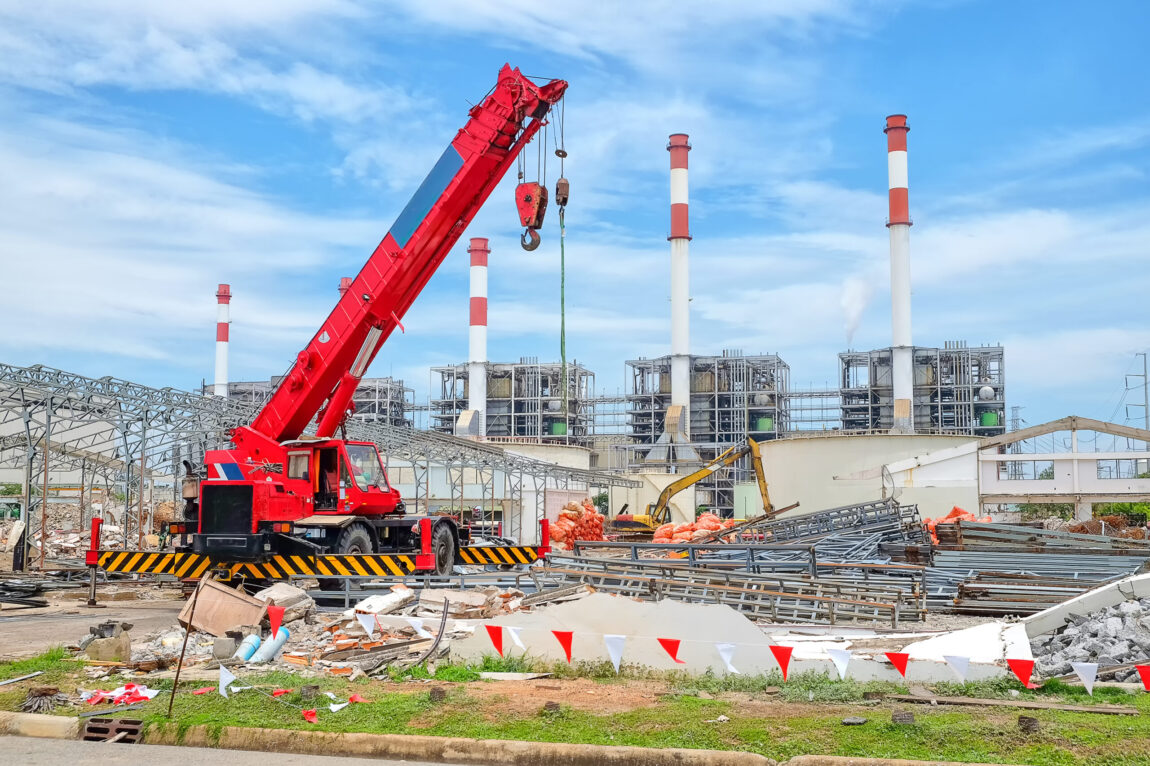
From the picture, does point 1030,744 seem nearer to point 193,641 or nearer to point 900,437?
point 193,641

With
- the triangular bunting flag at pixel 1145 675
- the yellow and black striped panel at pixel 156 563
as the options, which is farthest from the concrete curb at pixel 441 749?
the yellow and black striped panel at pixel 156 563

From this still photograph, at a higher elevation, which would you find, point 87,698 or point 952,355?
point 952,355

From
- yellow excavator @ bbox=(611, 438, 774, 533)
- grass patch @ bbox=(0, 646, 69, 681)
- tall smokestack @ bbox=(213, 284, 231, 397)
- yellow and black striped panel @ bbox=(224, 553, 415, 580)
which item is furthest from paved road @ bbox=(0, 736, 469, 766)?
tall smokestack @ bbox=(213, 284, 231, 397)

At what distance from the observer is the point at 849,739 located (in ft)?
19.5

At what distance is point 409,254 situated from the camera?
14.3 meters

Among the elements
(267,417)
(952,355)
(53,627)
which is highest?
(952,355)

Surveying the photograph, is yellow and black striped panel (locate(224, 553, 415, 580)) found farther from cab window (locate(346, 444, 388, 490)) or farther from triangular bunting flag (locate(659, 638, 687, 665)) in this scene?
triangular bunting flag (locate(659, 638, 687, 665))

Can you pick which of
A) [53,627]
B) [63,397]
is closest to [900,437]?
[63,397]

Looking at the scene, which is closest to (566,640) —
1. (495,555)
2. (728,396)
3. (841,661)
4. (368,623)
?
(841,661)

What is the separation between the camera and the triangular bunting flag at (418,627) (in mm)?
9789

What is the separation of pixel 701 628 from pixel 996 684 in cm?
216

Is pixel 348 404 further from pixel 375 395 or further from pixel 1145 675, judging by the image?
pixel 375 395

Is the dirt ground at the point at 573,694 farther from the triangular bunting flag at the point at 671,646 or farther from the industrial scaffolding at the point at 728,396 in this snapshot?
the industrial scaffolding at the point at 728,396

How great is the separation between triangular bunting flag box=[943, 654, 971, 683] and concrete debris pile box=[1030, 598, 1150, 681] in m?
0.81
